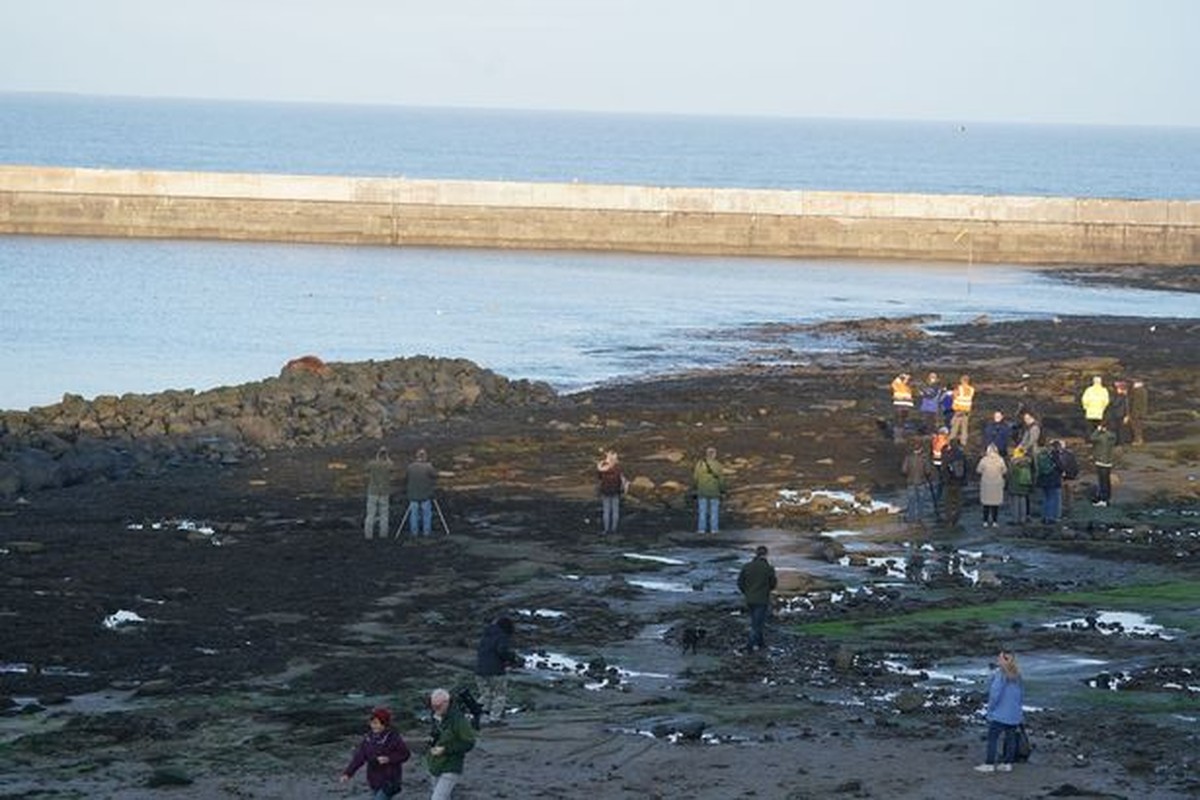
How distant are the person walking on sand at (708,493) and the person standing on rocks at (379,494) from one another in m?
3.88

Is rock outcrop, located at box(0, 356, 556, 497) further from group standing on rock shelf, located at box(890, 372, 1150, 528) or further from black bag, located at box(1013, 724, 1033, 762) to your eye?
black bag, located at box(1013, 724, 1033, 762)

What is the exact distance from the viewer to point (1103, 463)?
1168 inches

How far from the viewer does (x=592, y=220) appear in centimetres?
9662

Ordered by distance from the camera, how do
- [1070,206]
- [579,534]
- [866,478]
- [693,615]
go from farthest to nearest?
[1070,206], [866,478], [579,534], [693,615]

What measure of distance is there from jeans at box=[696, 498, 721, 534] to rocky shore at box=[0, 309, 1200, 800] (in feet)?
1.18

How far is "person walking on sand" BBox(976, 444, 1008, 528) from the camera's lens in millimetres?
28094

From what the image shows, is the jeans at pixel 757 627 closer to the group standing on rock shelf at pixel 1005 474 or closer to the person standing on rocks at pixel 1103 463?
the group standing on rock shelf at pixel 1005 474

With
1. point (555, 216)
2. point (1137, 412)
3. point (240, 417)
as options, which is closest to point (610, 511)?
point (1137, 412)

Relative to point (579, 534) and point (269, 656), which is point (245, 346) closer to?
point (579, 534)

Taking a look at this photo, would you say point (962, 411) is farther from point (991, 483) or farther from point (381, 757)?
point (381, 757)

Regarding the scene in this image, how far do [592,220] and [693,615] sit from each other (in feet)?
243

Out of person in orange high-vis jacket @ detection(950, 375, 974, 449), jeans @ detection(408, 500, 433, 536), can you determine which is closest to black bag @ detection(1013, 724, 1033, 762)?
jeans @ detection(408, 500, 433, 536)

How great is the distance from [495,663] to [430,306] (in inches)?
2189

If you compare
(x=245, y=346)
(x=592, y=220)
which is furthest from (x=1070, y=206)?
(x=245, y=346)
